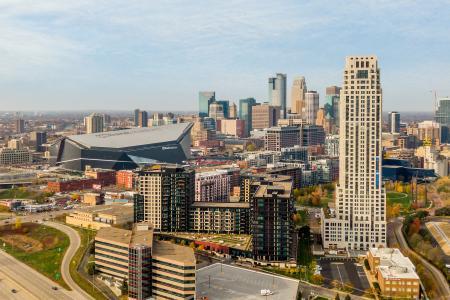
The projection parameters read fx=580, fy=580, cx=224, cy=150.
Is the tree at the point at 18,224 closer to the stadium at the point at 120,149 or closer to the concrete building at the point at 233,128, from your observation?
the stadium at the point at 120,149

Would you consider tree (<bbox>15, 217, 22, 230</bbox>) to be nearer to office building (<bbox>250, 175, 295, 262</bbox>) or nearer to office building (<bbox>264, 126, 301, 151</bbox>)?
office building (<bbox>250, 175, 295, 262</bbox>)

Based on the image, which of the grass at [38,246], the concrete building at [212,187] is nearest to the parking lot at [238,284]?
the grass at [38,246]

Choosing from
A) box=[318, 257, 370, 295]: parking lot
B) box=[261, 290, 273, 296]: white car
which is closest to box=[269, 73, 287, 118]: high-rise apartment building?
box=[318, 257, 370, 295]: parking lot

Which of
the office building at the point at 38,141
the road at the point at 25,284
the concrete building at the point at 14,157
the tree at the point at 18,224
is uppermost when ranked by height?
the office building at the point at 38,141

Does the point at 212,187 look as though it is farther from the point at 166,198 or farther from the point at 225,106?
the point at 225,106

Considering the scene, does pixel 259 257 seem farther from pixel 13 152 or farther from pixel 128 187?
pixel 13 152

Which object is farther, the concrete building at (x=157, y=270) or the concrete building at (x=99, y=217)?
the concrete building at (x=99, y=217)

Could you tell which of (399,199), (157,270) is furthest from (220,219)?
(399,199)
